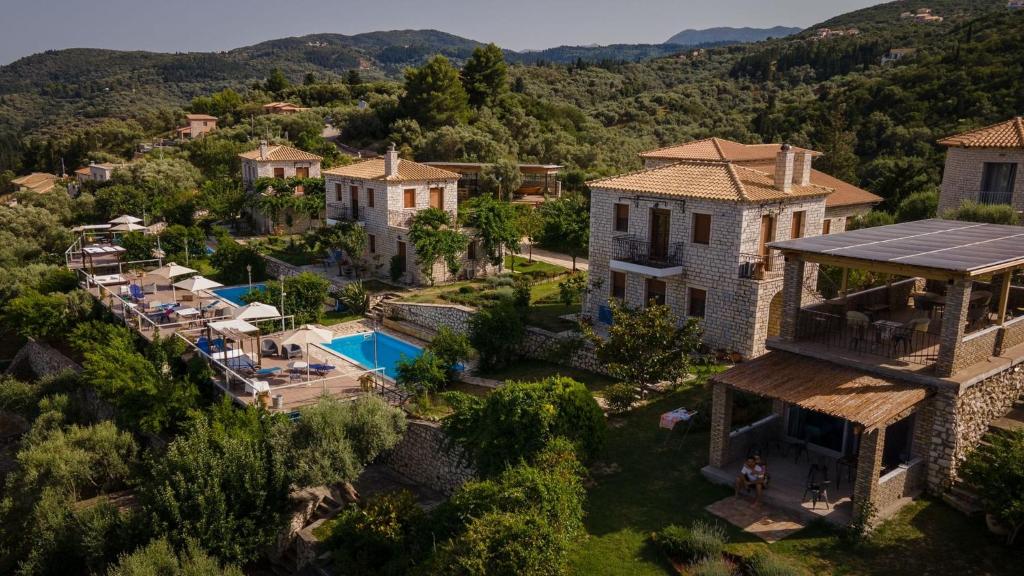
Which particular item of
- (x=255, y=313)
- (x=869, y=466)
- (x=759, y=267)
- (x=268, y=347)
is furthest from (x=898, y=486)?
(x=268, y=347)

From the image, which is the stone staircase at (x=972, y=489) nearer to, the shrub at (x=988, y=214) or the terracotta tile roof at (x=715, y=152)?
the shrub at (x=988, y=214)

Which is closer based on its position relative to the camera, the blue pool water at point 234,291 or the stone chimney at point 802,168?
the stone chimney at point 802,168

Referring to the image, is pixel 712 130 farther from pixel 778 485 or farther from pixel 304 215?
pixel 778 485

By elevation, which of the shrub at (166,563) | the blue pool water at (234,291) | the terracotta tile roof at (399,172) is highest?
the terracotta tile roof at (399,172)

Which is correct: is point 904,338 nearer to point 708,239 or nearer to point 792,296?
point 792,296

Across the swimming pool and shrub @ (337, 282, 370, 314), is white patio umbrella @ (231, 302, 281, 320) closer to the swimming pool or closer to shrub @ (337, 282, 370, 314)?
the swimming pool

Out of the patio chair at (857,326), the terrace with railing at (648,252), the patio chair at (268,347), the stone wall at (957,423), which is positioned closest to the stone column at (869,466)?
the stone wall at (957,423)

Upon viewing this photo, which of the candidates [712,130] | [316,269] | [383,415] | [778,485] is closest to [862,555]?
[778,485]

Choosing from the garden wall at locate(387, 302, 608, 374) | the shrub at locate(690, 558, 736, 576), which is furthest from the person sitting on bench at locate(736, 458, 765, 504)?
the garden wall at locate(387, 302, 608, 374)

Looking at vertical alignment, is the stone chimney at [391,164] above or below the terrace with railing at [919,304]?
above
